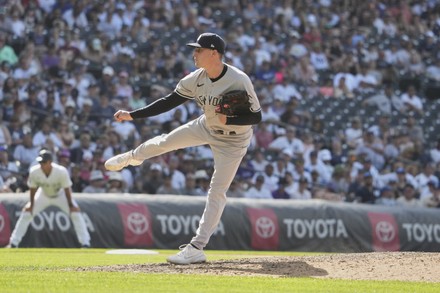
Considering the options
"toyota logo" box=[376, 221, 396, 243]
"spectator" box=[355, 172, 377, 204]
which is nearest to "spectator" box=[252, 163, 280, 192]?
"spectator" box=[355, 172, 377, 204]

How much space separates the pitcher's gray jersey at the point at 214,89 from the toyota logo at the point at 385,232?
11.3m

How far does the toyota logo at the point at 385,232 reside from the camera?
20.9 m

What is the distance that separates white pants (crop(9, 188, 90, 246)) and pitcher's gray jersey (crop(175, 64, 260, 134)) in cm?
717

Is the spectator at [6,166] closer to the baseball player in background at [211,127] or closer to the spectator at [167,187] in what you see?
the spectator at [167,187]

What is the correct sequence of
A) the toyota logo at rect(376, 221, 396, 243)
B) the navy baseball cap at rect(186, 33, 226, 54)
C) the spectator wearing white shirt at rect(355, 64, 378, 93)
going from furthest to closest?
the spectator wearing white shirt at rect(355, 64, 378, 93)
the toyota logo at rect(376, 221, 396, 243)
the navy baseball cap at rect(186, 33, 226, 54)

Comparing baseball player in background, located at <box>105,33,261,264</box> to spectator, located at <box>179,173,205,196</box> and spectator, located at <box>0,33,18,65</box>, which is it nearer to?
spectator, located at <box>179,173,205,196</box>

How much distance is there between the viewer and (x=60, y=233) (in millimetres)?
17953

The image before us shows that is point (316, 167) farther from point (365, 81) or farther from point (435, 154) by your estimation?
point (365, 81)

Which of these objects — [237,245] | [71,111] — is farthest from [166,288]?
[71,111]

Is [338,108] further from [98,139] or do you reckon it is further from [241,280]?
[241,280]

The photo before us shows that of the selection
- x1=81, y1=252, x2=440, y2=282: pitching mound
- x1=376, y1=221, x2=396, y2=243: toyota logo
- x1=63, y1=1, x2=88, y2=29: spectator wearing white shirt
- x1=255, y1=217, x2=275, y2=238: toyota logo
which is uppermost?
x1=63, y1=1, x2=88, y2=29: spectator wearing white shirt

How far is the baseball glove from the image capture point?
31.4ft

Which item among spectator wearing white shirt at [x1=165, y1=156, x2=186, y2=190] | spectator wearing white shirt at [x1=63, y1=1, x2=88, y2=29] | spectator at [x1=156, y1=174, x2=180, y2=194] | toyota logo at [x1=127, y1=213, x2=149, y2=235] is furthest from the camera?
spectator wearing white shirt at [x1=63, y1=1, x2=88, y2=29]

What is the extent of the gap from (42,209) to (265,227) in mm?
4805
